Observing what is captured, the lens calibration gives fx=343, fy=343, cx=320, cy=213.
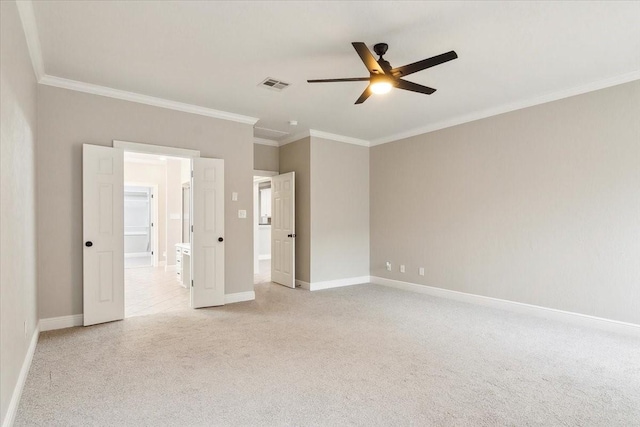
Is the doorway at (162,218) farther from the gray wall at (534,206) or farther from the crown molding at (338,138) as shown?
the gray wall at (534,206)

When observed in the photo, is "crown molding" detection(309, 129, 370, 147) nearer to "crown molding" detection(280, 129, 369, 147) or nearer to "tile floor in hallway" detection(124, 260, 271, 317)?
"crown molding" detection(280, 129, 369, 147)

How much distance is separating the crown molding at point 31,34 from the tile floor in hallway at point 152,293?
288 centimetres

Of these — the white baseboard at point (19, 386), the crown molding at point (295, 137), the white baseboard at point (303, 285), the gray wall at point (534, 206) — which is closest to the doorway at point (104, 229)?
the white baseboard at point (19, 386)

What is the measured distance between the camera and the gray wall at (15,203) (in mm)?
1998

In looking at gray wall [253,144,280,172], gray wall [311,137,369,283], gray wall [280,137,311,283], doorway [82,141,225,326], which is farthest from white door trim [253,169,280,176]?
doorway [82,141,225,326]

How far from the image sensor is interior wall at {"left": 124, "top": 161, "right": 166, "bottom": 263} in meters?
8.26

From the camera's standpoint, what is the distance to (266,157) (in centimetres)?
660

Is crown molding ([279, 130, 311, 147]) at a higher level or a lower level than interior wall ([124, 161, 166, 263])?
higher

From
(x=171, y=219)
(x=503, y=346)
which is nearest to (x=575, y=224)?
(x=503, y=346)

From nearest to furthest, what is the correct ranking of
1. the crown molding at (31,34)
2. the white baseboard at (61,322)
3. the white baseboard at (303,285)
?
the crown molding at (31,34)
the white baseboard at (61,322)
the white baseboard at (303,285)

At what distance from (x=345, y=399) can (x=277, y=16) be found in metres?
2.82

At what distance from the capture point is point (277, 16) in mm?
2609

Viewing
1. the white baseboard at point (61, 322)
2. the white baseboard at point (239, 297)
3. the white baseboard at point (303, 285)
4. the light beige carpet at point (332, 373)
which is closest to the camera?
the light beige carpet at point (332, 373)

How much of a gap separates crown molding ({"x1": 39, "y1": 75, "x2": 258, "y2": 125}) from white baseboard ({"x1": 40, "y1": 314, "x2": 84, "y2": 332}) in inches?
99.9
